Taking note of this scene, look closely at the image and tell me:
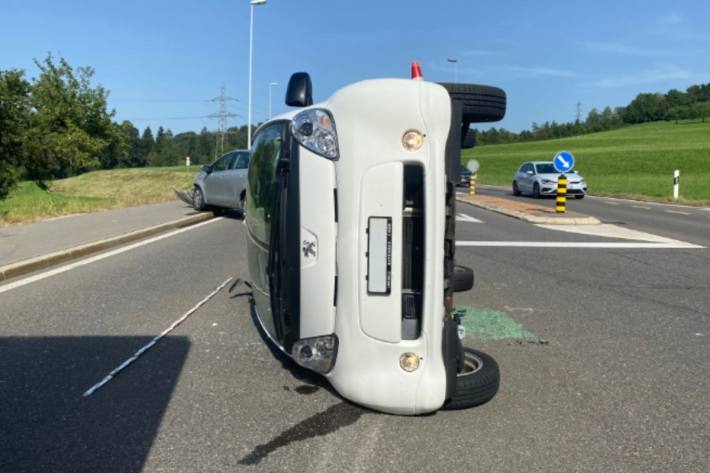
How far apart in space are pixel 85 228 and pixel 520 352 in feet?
31.9

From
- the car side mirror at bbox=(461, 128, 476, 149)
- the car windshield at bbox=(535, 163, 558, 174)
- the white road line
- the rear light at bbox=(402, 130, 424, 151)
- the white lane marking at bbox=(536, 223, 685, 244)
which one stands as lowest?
the white road line

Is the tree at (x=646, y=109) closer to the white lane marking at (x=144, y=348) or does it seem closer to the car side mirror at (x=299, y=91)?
the white lane marking at (x=144, y=348)

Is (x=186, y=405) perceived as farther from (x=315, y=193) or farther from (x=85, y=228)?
(x=85, y=228)

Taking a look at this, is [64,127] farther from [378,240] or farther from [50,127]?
[378,240]

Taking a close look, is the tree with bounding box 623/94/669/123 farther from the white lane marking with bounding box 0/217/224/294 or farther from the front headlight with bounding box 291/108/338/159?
the front headlight with bounding box 291/108/338/159

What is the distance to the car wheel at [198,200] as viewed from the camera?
1636 centimetres

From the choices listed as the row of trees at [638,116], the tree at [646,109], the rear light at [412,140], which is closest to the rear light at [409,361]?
the rear light at [412,140]

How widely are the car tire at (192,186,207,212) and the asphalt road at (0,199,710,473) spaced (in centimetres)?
997

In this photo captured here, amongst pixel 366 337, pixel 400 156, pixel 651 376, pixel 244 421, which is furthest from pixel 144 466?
pixel 651 376

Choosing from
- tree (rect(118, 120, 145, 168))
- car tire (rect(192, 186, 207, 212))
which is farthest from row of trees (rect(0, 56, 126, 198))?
tree (rect(118, 120, 145, 168))

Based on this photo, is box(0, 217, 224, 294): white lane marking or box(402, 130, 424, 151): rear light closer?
box(402, 130, 424, 151): rear light

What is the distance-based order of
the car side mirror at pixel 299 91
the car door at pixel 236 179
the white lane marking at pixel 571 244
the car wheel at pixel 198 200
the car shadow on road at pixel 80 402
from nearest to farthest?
the car shadow on road at pixel 80 402, the car side mirror at pixel 299 91, the white lane marking at pixel 571 244, the car door at pixel 236 179, the car wheel at pixel 198 200

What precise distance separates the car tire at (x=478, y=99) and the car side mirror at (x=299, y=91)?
925 millimetres

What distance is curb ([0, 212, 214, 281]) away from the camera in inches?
286
